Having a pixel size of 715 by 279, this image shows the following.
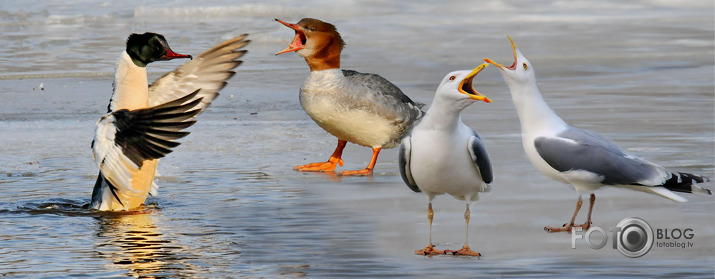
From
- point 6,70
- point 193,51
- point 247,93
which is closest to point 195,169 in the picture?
point 247,93

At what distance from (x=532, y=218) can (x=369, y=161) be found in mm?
2921

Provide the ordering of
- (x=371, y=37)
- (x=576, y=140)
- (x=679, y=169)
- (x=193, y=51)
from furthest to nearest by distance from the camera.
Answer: (x=371, y=37) < (x=193, y=51) < (x=679, y=169) < (x=576, y=140)

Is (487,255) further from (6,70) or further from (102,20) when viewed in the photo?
(102,20)

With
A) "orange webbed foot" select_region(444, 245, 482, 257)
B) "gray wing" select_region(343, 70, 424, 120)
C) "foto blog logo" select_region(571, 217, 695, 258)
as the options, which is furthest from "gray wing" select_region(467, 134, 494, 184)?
"gray wing" select_region(343, 70, 424, 120)

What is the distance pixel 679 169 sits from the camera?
805cm

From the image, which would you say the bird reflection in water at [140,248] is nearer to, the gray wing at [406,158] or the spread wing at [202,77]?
the gray wing at [406,158]

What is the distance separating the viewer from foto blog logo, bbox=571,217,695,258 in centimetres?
561

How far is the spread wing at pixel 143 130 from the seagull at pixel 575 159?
196 cm

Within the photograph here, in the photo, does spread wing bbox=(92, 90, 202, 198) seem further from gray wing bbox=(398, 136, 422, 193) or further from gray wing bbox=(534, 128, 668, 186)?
gray wing bbox=(534, 128, 668, 186)

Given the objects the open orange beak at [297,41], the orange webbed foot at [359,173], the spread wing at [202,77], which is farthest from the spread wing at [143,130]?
the open orange beak at [297,41]

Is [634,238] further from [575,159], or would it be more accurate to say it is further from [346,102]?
[346,102]

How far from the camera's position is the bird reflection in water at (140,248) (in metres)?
5.33

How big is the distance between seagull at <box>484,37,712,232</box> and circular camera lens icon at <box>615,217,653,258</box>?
0.65ft

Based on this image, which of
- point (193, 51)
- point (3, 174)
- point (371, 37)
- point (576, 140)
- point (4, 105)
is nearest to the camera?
point (576, 140)
